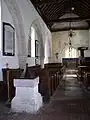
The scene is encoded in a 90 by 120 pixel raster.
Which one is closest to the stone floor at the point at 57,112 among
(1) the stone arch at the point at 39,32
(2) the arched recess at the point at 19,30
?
(2) the arched recess at the point at 19,30

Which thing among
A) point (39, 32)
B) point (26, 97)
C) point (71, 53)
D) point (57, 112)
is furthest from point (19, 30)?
point (71, 53)

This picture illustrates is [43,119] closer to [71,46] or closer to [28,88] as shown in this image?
[28,88]

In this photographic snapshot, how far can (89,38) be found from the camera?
19.0 meters

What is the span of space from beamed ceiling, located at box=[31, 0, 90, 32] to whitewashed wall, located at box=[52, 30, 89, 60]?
513 mm

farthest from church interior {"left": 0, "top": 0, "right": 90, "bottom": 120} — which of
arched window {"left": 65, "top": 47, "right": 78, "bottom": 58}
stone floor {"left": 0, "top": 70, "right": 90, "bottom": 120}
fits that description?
arched window {"left": 65, "top": 47, "right": 78, "bottom": 58}

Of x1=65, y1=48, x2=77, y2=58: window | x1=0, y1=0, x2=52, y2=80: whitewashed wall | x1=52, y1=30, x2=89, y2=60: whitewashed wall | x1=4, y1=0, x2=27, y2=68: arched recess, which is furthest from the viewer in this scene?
x1=65, y1=48, x2=77, y2=58: window

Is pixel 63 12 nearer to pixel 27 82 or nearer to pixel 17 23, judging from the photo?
pixel 17 23

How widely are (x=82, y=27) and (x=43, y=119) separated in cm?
1659

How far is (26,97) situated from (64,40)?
1616cm

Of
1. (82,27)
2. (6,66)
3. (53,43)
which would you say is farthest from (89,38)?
(6,66)

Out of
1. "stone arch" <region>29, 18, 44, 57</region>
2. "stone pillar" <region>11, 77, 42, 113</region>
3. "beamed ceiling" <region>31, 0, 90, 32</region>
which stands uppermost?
"beamed ceiling" <region>31, 0, 90, 32</region>

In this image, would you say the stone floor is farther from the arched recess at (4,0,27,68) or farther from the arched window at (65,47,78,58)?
the arched window at (65,47,78,58)

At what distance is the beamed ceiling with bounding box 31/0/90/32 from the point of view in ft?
Answer: 38.5

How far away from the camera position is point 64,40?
20016 mm
